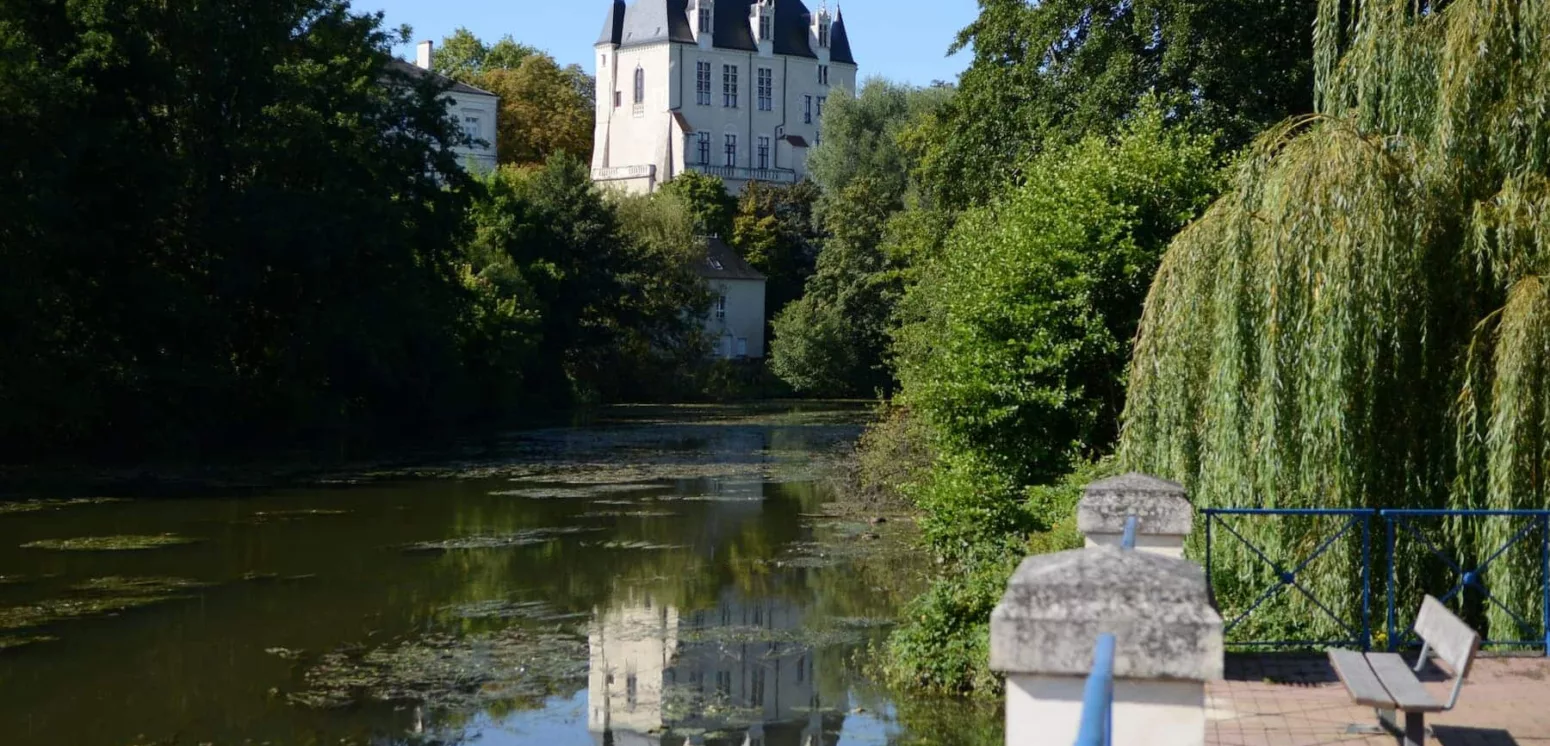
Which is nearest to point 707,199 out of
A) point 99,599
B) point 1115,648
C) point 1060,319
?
point 1060,319

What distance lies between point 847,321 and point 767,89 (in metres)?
47.3

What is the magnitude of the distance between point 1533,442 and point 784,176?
10007 centimetres

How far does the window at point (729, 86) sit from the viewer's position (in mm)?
106938

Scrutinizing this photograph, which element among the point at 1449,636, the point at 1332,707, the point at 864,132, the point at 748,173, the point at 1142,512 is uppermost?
the point at 748,173

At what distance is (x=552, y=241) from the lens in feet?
185

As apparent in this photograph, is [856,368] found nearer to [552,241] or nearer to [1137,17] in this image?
[552,241]

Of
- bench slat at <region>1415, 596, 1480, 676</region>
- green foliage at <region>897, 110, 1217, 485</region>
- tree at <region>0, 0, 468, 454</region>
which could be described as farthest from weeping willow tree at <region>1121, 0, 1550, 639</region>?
tree at <region>0, 0, 468, 454</region>

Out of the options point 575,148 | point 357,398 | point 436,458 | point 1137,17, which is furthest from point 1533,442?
point 575,148

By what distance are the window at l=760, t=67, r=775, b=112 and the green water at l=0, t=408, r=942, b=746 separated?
82320mm

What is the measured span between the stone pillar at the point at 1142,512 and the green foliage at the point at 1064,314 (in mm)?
10251

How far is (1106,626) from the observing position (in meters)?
3.96

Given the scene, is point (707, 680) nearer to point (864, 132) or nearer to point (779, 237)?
point (864, 132)

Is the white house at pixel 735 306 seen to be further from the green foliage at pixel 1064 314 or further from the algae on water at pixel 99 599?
the algae on water at pixel 99 599

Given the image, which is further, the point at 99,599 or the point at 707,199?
the point at 707,199
